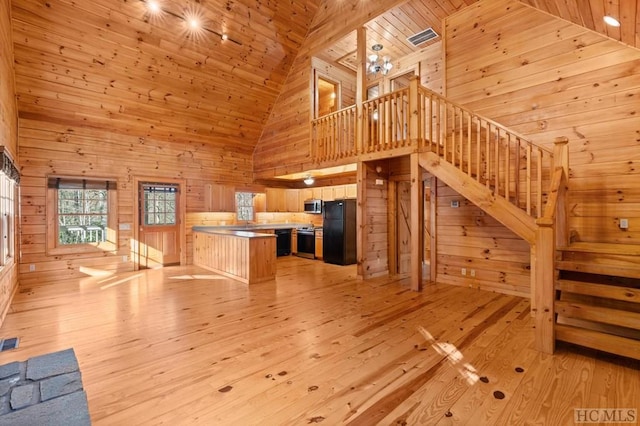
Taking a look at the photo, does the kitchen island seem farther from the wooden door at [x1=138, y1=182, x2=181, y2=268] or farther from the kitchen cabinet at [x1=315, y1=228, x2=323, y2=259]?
the kitchen cabinet at [x1=315, y1=228, x2=323, y2=259]

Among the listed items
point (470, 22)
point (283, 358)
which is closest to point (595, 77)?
point (470, 22)

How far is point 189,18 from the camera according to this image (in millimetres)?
5203

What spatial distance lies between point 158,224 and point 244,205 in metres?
2.23

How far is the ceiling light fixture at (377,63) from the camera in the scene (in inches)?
247

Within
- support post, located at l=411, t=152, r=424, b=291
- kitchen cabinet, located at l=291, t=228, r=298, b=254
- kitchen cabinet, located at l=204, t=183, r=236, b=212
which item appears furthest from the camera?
kitchen cabinet, located at l=291, t=228, r=298, b=254

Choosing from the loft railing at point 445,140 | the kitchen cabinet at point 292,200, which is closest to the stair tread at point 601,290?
the loft railing at point 445,140

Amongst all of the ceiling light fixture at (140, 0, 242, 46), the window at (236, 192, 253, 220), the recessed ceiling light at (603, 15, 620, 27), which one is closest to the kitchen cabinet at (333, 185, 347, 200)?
the window at (236, 192, 253, 220)

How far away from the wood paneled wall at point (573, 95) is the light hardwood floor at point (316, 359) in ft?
5.41

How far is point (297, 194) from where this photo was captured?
29.3 ft

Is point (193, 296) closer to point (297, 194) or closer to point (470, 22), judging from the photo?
point (297, 194)

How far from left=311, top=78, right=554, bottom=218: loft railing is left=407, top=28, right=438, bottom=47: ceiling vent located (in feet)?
4.49

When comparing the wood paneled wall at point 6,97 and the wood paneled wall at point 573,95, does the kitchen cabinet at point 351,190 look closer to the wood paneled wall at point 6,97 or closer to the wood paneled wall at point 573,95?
the wood paneled wall at point 573,95

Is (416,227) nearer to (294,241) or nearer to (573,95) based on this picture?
(573,95)

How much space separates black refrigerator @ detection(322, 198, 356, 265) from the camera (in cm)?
704
